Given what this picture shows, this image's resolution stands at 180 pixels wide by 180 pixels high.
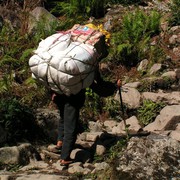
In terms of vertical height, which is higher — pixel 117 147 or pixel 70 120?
pixel 70 120

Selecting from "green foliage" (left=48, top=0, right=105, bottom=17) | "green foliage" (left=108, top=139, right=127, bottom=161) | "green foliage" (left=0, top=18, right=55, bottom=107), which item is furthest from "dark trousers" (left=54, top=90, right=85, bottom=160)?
"green foliage" (left=48, top=0, right=105, bottom=17)

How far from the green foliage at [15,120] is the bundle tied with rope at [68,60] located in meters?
1.29

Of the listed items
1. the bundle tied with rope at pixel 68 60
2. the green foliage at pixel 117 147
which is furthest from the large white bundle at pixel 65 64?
the green foliage at pixel 117 147

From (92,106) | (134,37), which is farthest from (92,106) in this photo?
(134,37)

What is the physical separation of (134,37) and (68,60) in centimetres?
541

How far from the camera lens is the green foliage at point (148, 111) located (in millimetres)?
8320

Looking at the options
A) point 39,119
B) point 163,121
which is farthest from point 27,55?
point 163,121

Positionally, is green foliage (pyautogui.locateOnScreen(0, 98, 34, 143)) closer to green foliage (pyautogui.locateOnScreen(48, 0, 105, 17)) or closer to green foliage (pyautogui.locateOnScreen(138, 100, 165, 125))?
green foliage (pyautogui.locateOnScreen(138, 100, 165, 125))

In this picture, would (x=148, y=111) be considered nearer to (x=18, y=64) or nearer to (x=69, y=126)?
(x=69, y=126)

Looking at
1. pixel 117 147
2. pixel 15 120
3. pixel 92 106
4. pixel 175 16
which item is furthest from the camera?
pixel 175 16

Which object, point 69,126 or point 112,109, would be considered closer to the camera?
point 69,126

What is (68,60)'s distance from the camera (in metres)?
5.67

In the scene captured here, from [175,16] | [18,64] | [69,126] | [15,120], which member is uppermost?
[175,16]

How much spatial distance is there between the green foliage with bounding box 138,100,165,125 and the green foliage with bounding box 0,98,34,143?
2.06 meters
